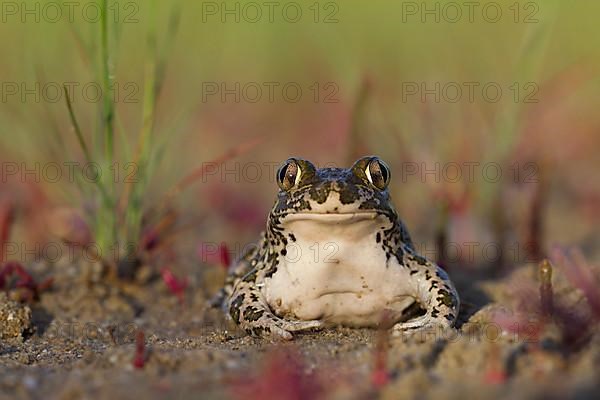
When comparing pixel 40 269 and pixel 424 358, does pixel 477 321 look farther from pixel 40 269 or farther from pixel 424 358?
pixel 40 269

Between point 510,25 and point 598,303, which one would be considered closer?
point 598,303

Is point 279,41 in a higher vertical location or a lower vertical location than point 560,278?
higher

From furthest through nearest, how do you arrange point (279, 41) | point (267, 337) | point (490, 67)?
1. point (279, 41)
2. point (490, 67)
3. point (267, 337)

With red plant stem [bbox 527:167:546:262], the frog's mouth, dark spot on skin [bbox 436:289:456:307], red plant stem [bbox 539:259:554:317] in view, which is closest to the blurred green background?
red plant stem [bbox 527:167:546:262]

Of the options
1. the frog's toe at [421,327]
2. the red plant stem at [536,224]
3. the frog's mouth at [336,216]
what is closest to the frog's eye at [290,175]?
the frog's mouth at [336,216]

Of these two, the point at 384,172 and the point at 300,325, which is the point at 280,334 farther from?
the point at 384,172

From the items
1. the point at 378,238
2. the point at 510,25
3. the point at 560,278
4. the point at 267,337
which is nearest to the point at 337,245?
the point at 378,238

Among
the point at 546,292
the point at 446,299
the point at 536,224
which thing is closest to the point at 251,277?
the point at 446,299

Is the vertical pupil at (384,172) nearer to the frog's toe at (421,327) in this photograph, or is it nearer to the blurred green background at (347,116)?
the frog's toe at (421,327)
